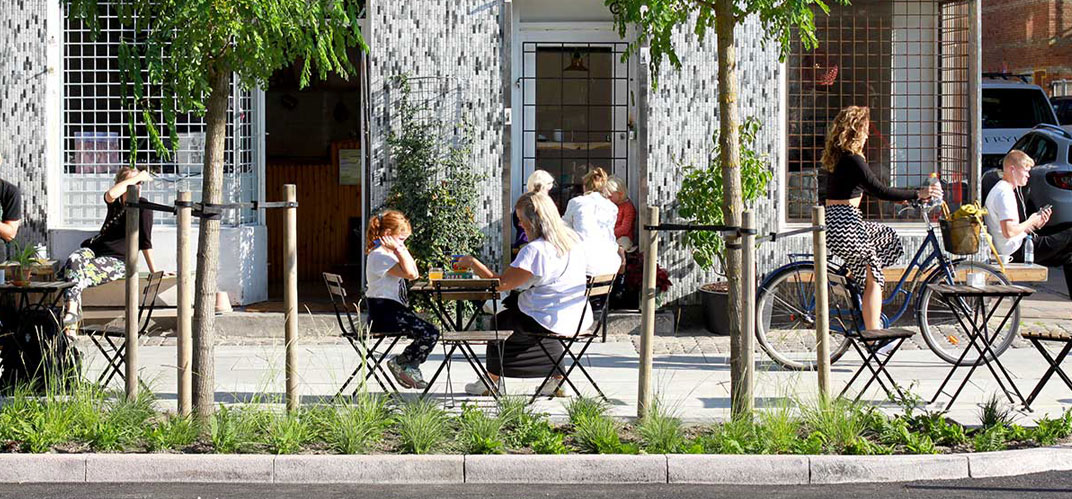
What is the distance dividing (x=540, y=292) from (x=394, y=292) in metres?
0.90

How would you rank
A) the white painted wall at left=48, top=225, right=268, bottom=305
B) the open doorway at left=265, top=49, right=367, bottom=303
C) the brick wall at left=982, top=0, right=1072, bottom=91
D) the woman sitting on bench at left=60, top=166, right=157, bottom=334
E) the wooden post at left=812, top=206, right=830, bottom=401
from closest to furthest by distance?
the wooden post at left=812, top=206, right=830, bottom=401 → the woman sitting on bench at left=60, top=166, right=157, bottom=334 → the white painted wall at left=48, top=225, right=268, bottom=305 → the open doorway at left=265, top=49, right=367, bottom=303 → the brick wall at left=982, top=0, right=1072, bottom=91

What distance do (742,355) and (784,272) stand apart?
7.91ft

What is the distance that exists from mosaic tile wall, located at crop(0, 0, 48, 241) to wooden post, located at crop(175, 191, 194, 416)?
18.0ft

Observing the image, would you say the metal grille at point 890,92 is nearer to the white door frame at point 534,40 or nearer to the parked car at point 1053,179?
the white door frame at point 534,40

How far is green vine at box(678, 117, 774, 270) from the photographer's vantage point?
11523 mm

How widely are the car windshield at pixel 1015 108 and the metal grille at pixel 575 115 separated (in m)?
9.45

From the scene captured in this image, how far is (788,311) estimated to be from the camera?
980 centimetres

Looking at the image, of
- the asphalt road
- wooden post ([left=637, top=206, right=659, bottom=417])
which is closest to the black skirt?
wooden post ([left=637, top=206, right=659, bottom=417])

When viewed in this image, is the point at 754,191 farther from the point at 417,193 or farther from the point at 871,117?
the point at 417,193

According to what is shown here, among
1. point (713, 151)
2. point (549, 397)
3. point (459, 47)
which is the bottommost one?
point (549, 397)

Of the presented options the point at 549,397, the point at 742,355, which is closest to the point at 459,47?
the point at 549,397

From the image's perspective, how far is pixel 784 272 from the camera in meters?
9.65

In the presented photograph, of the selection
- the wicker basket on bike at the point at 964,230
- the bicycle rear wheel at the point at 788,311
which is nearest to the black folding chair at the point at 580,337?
the bicycle rear wheel at the point at 788,311

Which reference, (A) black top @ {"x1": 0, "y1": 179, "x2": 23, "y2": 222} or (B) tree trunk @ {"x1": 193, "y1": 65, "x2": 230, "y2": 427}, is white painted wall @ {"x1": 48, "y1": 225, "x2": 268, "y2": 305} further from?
(B) tree trunk @ {"x1": 193, "y1": 65, "x2": 230, "y2": 427}
